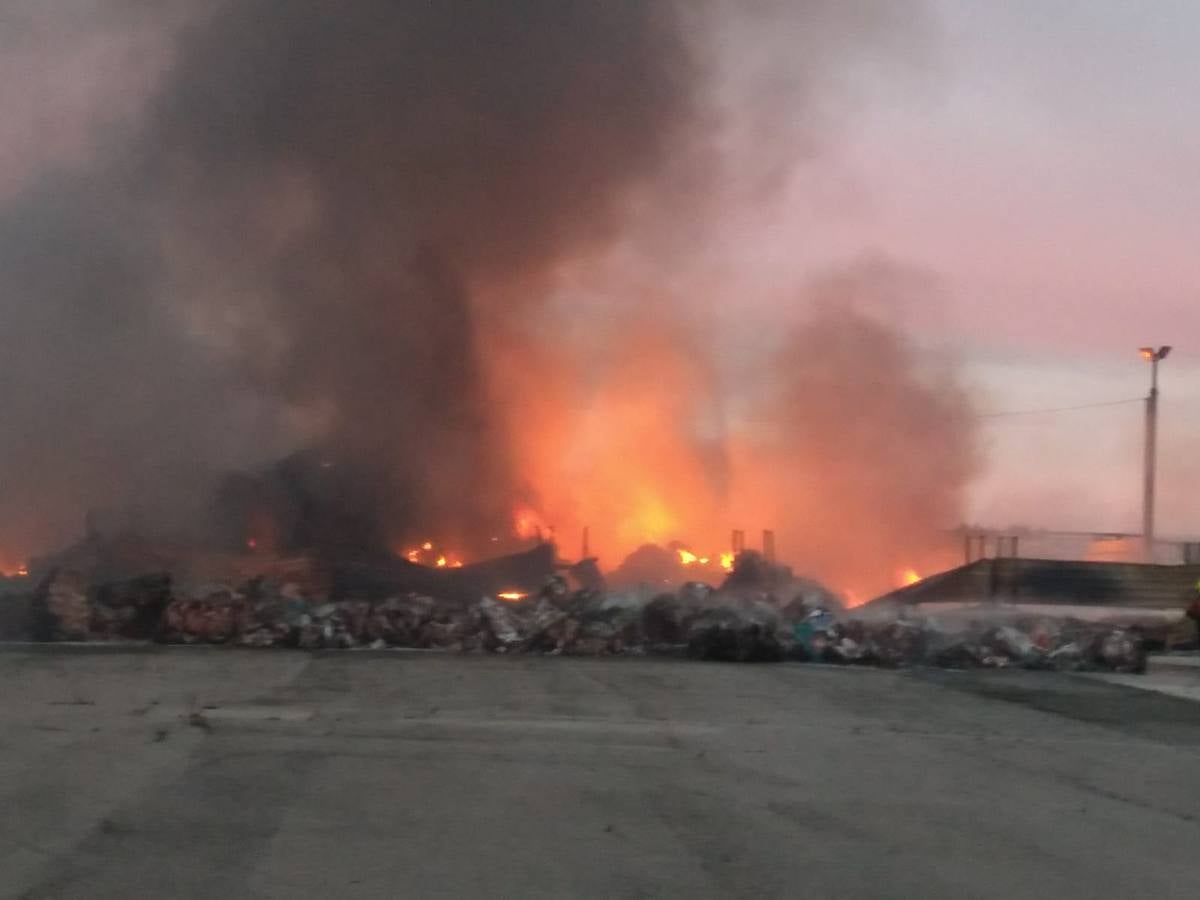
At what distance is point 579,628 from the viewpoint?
540 inches

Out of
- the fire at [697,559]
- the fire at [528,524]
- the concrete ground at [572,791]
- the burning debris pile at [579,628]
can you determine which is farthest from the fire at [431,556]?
the concrete ground at [572,791]

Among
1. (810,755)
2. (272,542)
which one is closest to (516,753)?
(810,755)

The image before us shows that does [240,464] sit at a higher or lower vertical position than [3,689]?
higher

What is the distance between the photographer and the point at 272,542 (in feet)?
64.3

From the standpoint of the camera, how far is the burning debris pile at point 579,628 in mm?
13086

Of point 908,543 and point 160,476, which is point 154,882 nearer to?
point 160,476

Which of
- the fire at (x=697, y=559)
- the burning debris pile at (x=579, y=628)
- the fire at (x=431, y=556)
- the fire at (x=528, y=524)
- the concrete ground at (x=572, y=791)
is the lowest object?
the concrete ground at (x=572, y=791)

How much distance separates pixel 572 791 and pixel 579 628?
7.71m

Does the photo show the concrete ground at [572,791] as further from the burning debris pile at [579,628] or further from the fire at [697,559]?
the fire at [697,559]

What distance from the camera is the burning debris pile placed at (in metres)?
13.1

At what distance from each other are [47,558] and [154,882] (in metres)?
15.2

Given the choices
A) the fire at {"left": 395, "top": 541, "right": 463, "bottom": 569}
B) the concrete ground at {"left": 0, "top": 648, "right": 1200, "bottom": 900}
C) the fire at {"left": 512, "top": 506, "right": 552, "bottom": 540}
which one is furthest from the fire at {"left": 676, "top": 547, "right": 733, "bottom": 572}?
the concrete ground at {"left": 0, "top": 648, "right": 1200, "bottom": 900}

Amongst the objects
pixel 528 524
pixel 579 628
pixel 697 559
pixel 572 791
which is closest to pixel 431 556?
pixel 528 524

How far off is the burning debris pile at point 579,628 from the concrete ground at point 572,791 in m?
2.85
